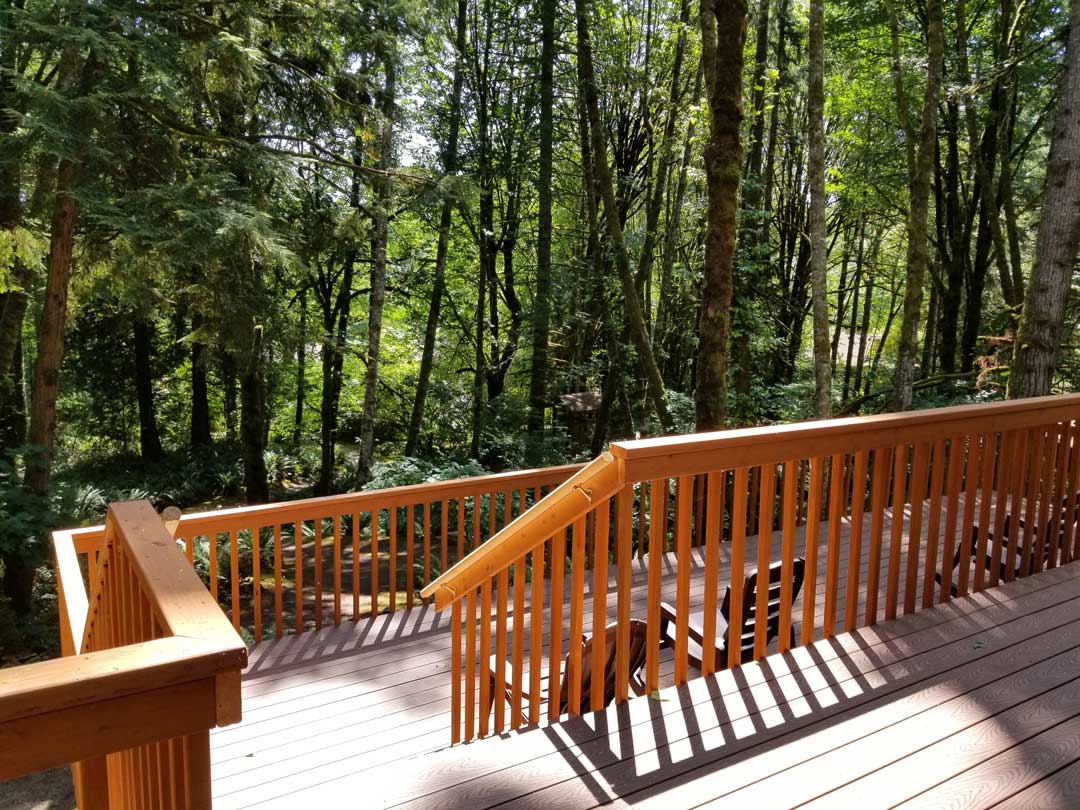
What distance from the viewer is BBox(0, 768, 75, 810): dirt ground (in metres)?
4.52

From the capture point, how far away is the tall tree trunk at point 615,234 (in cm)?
939

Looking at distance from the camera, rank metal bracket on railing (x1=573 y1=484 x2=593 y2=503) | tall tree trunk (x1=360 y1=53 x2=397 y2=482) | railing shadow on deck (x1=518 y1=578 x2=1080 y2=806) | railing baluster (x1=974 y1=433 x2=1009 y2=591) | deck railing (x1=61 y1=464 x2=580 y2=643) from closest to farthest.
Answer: railing shadow on deck (x1=518 y1=578 x2=1080 y2=806) < metal bracket on railing (x1=573 y1=484 x2=593 y2=503) < railing baluster (x1=974 y1=433 x2=1009 y2=591) < deck railing (x1=61 y1=464 x2=580 y2=643) < tall tree trunk (x1=360 y1=53 x2=397 y2=482)

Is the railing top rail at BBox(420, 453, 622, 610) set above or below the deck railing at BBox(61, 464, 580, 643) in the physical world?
above

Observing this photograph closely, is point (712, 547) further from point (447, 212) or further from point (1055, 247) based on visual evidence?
point (447, 212)

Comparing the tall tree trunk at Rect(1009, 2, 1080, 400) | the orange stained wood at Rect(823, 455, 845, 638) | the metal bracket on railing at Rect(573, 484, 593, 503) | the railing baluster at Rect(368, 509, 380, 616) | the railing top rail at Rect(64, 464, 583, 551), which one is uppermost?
the tall tree trunk at Rect(1009, 2, 1080, 400)

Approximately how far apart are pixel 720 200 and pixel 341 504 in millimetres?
3761

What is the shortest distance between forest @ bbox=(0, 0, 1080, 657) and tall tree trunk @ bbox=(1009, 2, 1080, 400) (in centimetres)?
2

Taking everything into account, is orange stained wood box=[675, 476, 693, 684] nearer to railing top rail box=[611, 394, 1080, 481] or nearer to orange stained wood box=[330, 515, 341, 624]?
railing top rail box=[611, 394, 1080, 481]

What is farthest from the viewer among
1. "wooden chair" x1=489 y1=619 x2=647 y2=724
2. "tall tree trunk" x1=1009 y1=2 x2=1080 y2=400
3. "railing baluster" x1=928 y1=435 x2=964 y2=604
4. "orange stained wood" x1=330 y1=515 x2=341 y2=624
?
"tall tree trunk" x1=1009 y1=2 x2=1080 y2=400

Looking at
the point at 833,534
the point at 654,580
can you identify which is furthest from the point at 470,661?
the point at 833,534

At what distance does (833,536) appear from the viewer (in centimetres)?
270

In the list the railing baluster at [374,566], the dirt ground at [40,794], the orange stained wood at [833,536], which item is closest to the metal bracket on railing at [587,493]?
the orange stained wood at [833,536]

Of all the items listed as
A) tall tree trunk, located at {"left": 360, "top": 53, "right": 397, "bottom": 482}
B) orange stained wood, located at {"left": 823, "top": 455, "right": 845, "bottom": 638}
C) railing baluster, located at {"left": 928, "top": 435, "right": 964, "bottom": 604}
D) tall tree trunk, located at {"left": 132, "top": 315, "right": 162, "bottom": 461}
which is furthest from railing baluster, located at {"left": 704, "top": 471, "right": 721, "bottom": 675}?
tall tree trunk, located at {"left": 132, "top": 315, "right": 162, "bottom": 461}

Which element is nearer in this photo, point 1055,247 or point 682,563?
point 682,563
